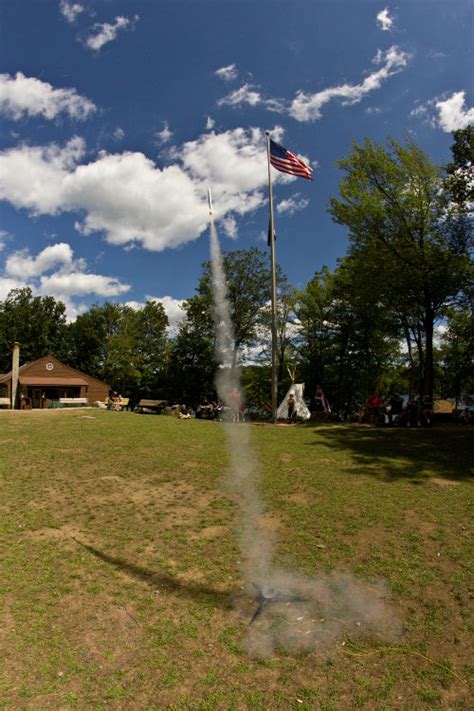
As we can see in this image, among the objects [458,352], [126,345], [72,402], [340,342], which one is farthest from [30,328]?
[458,352]

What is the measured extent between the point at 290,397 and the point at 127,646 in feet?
74.3

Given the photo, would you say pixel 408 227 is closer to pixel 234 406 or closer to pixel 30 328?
pixel 234 406

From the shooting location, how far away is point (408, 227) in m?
23.6

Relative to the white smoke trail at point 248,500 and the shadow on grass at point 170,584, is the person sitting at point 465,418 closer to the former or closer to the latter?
the white smoke trail at point 248,500

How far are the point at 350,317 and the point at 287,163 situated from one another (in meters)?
20.0

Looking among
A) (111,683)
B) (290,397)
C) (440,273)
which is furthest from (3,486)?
(440,273)

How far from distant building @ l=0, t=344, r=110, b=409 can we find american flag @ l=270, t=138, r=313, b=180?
30.0m

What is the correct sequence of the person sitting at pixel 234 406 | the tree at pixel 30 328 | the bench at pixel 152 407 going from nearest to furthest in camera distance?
1. the person sitting at pixel 234 406
2. the bench at pixel 152 407
3. the tree at pixel 30 328

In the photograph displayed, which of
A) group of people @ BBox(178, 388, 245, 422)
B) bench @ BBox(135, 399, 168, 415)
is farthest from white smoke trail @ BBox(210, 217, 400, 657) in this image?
bench @ BBox(135, 399, 168, 415)

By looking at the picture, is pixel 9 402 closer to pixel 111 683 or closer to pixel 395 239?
pixel 395 239

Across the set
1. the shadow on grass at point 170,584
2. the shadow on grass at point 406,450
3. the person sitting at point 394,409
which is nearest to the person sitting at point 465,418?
the shadow on grass at point 406,450

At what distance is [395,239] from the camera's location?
24.1 metres

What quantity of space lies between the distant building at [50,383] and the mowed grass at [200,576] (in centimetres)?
3327

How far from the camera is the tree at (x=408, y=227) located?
23047 millimetres
